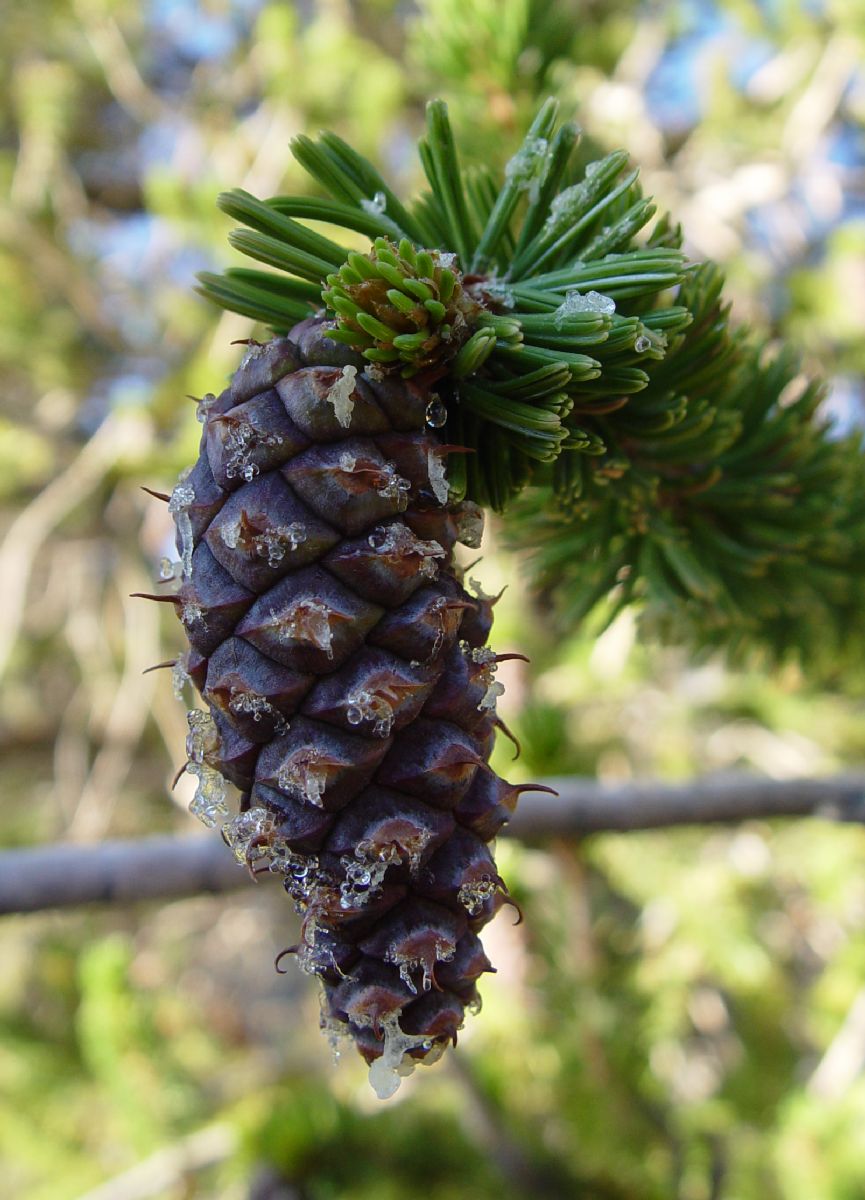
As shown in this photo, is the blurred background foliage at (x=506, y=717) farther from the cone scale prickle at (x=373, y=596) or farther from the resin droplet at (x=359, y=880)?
the resin droplet at (x=359, y=880)

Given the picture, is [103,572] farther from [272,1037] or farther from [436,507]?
[436,507]

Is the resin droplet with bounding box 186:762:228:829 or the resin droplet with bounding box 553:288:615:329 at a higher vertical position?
the resin droplet with bounding box 553:288:615:329

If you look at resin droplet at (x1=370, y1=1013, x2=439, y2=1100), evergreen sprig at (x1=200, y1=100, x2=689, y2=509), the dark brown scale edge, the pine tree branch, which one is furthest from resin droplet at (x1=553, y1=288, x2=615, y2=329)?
the pine tree branch

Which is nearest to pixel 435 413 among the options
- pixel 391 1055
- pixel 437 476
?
pixel 437 476

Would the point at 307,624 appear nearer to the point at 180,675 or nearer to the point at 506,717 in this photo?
the point at 180,675

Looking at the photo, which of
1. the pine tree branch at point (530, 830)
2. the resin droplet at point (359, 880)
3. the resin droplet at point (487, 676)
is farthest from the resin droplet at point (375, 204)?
the pine tree branch at point (530, 830)

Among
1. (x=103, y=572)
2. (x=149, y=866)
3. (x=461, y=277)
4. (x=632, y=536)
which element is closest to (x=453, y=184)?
(x=461, y=277)

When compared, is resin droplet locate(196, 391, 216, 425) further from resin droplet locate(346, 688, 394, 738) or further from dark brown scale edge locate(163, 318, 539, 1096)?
resin droplet locate(346, 688, 394, 738)
